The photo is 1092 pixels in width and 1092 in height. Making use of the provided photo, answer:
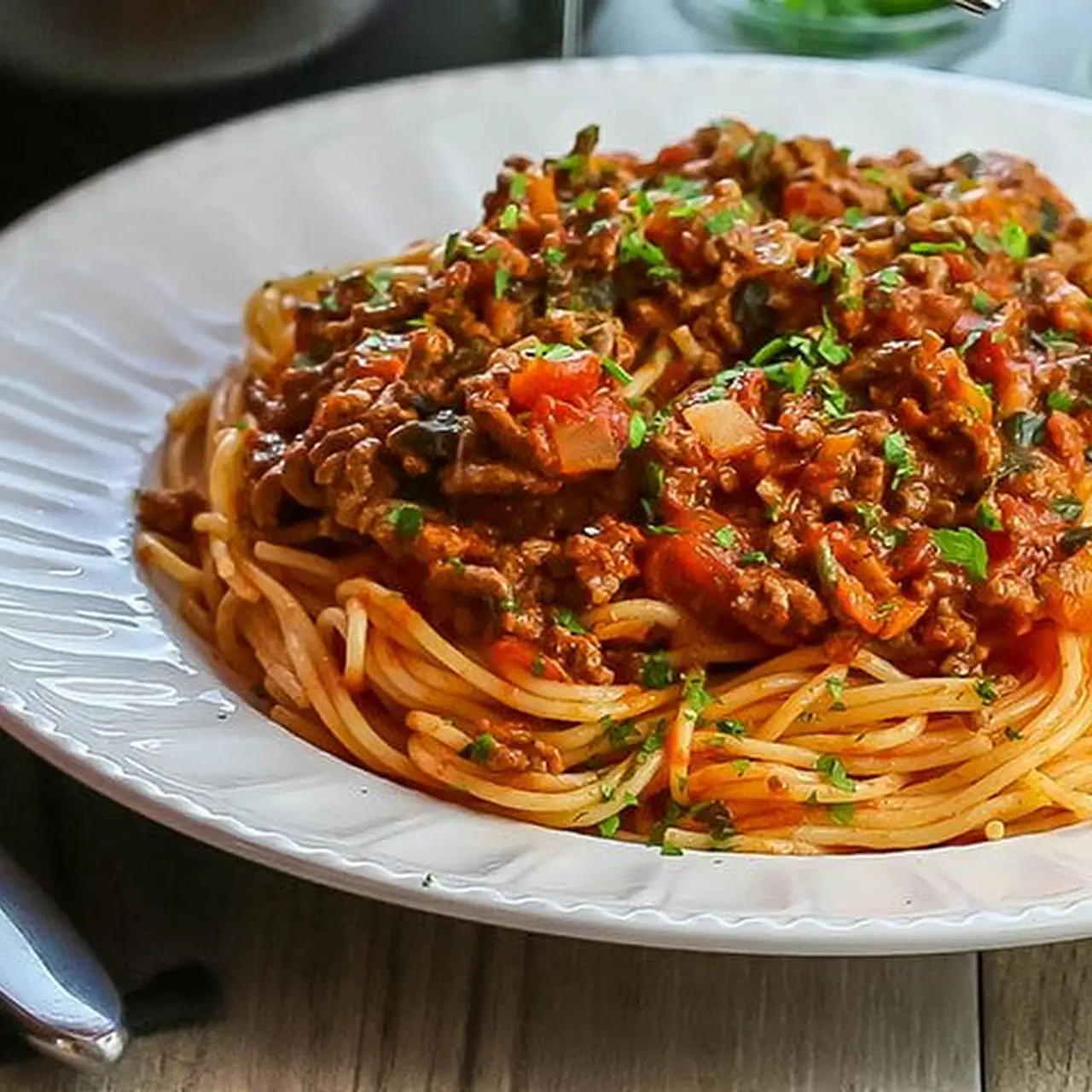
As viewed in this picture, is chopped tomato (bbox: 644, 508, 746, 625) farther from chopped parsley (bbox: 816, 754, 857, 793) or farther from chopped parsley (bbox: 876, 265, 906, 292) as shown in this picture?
chopped parsley (bbox: 876, 265, 906, 292)

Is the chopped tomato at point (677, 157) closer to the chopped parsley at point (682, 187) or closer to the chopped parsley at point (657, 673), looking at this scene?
the chopped parsley at point (682, 187)

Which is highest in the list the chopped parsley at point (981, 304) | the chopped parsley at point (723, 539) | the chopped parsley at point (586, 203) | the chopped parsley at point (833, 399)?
the chopped parsley at point (586, 203)

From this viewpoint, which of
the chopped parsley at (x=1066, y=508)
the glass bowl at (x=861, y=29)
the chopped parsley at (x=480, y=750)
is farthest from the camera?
the glass bowl at (x=861, y=29)

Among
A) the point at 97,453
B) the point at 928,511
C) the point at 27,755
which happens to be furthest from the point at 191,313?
the point at 928,511

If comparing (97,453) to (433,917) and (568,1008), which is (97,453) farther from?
(568,1008)

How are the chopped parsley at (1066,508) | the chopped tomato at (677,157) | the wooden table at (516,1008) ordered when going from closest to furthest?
the wooden table at (516,1008) < the chopped parsley at (1066,508) < the chopped tomato at (677,157)

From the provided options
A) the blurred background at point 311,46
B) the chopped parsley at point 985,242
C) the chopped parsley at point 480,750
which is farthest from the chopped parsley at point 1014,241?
the blurred background at point 311,46

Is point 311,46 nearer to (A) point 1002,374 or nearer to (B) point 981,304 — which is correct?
(B) point 981,304
